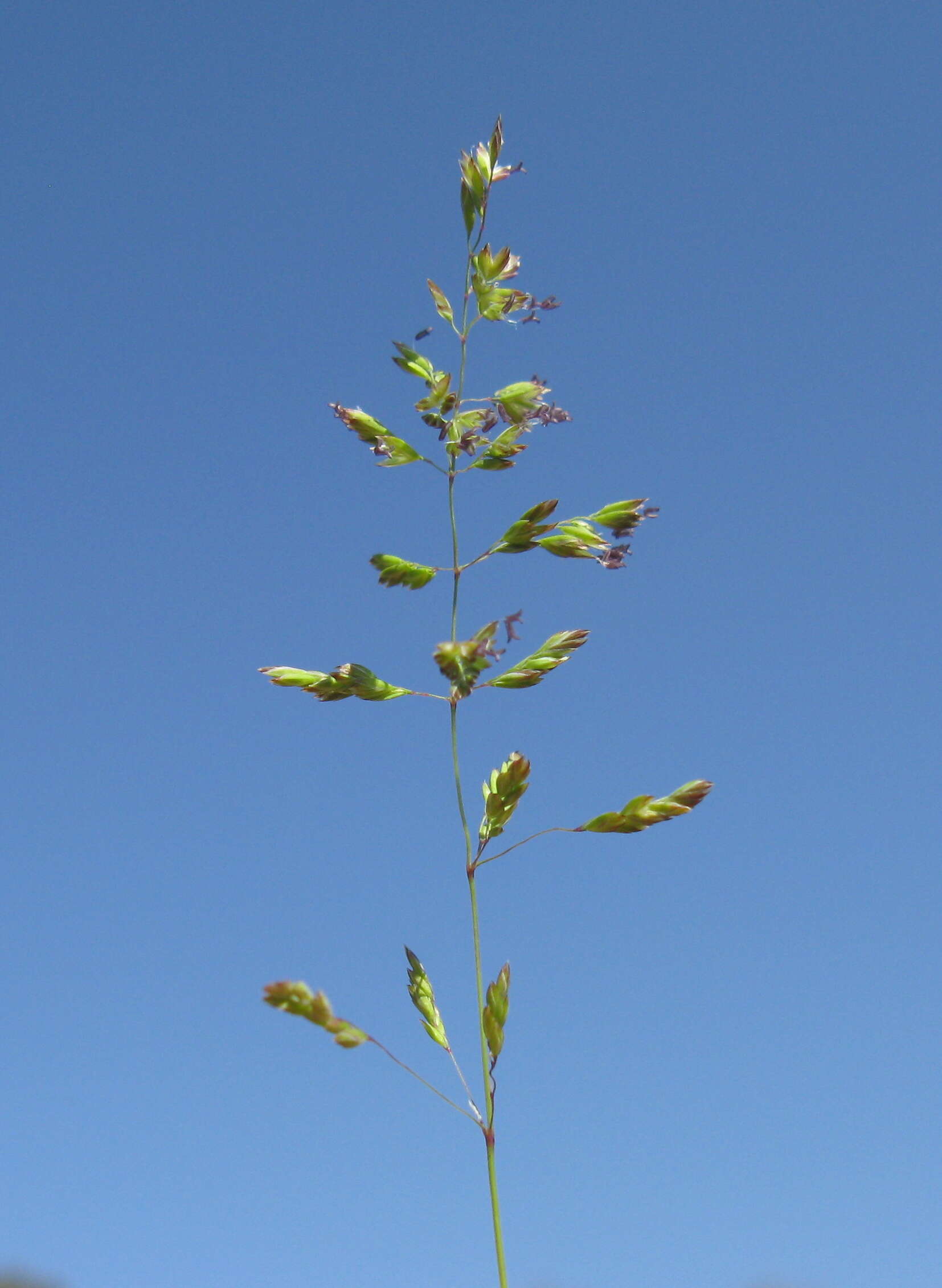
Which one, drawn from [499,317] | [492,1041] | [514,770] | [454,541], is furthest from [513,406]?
[492,1041]

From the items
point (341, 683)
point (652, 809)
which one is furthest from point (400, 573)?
point (652, 809)

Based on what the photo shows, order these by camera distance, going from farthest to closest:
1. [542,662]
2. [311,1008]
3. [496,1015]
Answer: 1. [542,662]
2. [496,1015]
3. [311,1008]

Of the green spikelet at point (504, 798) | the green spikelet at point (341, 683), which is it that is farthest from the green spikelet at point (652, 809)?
the green spikelet at point (341, 683)

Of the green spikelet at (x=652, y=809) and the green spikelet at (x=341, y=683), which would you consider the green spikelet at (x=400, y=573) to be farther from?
the green spikelet at (x=652, y=809)

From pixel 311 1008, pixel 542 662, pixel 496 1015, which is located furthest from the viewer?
pixel 542 662

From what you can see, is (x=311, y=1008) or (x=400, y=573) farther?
(x=400, y=573)

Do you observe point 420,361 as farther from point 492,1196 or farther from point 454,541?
point 492,1196

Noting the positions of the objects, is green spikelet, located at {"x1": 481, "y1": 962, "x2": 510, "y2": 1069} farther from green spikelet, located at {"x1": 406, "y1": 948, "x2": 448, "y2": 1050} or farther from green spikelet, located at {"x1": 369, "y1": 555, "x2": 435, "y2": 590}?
green spikelet, located at {"x1": 369, "y1": 555, "x2": 435, "y2": 590}

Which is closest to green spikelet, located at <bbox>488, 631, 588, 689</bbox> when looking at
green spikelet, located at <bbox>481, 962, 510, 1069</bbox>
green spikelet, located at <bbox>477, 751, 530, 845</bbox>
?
green spikelet, located at <bbox>477, 751, 530, 845</bbox>

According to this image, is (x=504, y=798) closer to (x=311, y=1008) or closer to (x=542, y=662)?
(x=542, y=662)

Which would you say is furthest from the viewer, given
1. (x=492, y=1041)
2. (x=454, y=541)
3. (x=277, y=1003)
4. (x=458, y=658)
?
(x=454, y=541)

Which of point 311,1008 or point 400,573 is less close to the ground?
point 400,573
